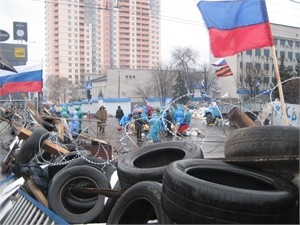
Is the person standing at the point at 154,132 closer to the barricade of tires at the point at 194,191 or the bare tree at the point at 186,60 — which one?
the barricade of tires at the point at 194,191

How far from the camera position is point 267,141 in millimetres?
4246

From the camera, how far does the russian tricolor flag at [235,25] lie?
6234mm

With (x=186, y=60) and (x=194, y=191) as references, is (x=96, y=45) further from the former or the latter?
(x=194, y=191)

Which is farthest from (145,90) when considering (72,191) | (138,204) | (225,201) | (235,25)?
(225,201)

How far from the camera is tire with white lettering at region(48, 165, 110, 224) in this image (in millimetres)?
6289

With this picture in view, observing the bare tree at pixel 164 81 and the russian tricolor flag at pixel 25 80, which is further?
the bare tree at pixel 164 81

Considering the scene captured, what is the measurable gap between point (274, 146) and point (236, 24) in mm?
2846

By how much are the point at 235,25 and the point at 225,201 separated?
377 centimetres

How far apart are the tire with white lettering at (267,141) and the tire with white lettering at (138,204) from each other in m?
1.00

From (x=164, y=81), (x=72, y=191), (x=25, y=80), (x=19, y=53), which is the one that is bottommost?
(x=72, y=191)

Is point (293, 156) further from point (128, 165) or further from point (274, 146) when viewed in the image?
point (128, 165)

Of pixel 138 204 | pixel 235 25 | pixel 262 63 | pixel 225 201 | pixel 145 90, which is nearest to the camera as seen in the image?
pixel 225 201

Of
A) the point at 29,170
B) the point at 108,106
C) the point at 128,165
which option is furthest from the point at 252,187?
the point at 108,106

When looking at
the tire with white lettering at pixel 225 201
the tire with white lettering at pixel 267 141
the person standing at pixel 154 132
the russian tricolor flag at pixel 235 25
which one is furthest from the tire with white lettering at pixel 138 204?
the person standing at pixel 154 132
